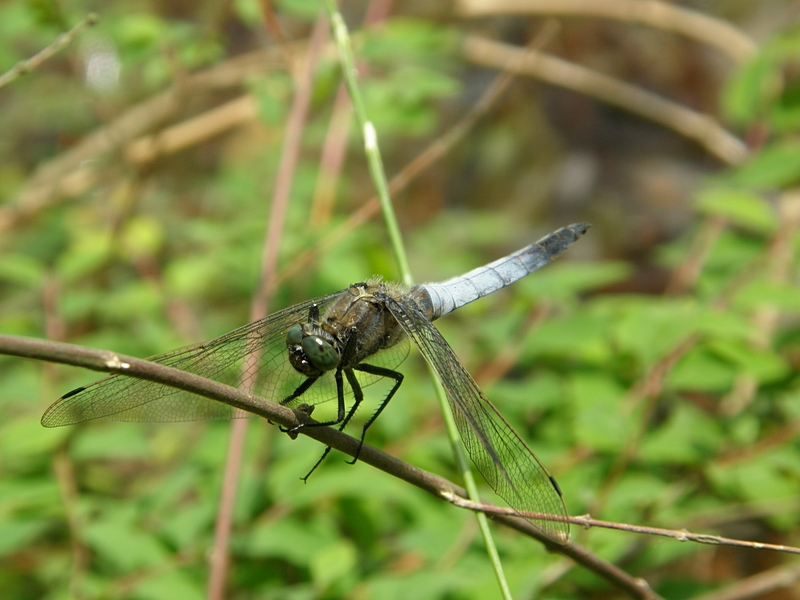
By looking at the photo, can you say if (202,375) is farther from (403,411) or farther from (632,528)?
(632,528)

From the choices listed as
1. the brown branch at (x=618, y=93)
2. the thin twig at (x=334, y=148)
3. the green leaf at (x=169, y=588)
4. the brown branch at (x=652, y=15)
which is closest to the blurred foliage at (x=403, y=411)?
the green leaf at (x=169, y=588)

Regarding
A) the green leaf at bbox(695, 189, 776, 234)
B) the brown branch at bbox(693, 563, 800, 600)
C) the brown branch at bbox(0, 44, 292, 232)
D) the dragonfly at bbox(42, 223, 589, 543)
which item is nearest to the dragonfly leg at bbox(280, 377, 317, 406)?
the dragonfly at bbox(42, 223, 589, 543)

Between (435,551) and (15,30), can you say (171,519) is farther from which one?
(15,30)

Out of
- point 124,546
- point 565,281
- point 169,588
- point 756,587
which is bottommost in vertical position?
point 756,587

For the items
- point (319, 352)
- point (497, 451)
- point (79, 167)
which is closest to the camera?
point (497, 451)

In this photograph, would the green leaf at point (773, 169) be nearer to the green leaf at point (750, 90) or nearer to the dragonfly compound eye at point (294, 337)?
the green leaf at point (750, 90)

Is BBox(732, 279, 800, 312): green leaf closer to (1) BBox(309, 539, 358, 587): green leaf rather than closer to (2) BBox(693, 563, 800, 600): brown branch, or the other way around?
(2) BBox(693, 563, 800, 600): brown branch

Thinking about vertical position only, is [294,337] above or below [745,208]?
below

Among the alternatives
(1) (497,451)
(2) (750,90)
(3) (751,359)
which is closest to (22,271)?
(1) (497,451)
